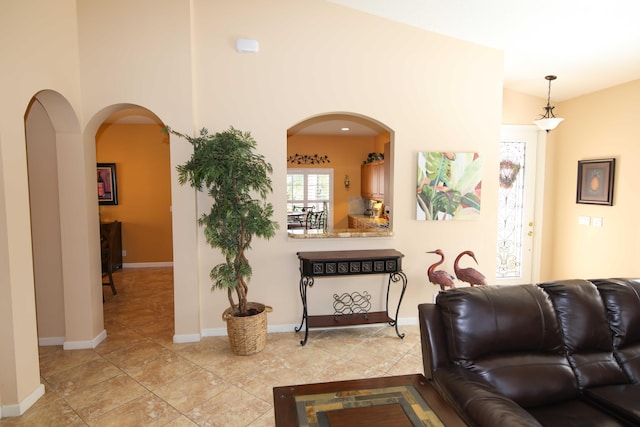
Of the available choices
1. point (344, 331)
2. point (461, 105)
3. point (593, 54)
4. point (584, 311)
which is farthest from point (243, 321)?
point (593, 54)

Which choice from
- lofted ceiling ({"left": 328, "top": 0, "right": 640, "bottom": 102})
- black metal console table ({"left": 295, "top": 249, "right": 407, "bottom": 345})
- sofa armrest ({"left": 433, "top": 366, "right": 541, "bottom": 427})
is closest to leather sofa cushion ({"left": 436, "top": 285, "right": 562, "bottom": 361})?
sofa armrest ({"left": 433, "top": 366, "right": 541, "bottom": 427})

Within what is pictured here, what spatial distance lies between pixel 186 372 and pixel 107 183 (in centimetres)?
487

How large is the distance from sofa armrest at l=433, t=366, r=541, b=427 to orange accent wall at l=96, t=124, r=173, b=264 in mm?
6125

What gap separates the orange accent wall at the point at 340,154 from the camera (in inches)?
325

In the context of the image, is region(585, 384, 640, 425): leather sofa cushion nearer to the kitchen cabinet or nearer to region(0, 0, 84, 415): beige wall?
region(0, 0, 84, 415): beige wall

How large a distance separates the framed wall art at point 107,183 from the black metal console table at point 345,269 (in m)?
4.63

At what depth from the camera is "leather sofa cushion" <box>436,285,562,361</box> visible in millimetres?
1866

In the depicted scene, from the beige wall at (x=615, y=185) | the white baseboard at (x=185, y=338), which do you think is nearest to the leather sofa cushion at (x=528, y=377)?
the white baseboard at (x=185, y=338)

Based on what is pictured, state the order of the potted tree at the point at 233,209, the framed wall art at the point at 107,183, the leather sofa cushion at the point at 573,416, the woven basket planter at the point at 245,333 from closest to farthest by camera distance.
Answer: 1. the leather sofa cushion at the point at 573,416
2. the potted tree at the point at 233,209
3. the woven basket planter at the point at 245,333
4. the framed wall art at the point at 107,183

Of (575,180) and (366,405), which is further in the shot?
(575,180)

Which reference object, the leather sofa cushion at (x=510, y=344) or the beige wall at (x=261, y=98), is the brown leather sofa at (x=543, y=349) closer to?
the leather sofa cushion at (x=510, y=344)

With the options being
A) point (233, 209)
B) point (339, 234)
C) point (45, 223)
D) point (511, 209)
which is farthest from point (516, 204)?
point (45, 223)

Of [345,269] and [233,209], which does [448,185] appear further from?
[233,209]

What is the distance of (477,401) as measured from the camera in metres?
1.59
